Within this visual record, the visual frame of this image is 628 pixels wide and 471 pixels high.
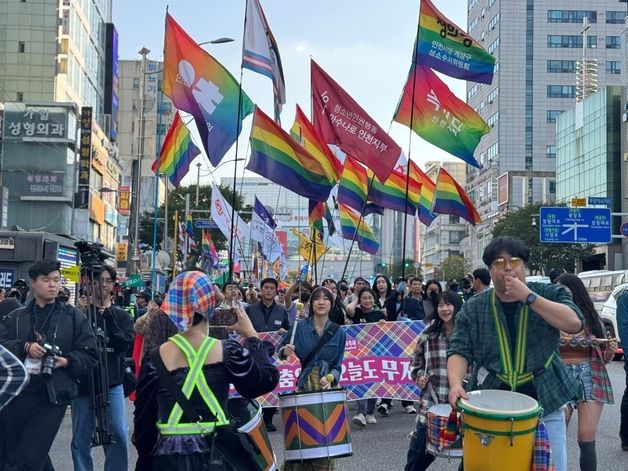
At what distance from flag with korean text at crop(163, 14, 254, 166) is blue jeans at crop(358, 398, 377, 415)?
4.22 metres

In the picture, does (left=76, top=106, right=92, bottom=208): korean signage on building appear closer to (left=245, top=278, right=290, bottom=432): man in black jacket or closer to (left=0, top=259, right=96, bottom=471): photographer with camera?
(left=245, top=278, right=290, bottom=432): man in black jacket

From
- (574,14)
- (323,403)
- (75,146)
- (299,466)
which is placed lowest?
(299,466)

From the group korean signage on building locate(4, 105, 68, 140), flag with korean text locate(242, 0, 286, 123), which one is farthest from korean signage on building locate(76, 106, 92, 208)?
flag with korean text locate(242, 0, 286, 123)

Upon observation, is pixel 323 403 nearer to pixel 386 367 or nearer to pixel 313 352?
pixel 313 352

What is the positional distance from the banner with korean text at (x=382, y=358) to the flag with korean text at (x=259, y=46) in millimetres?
4190

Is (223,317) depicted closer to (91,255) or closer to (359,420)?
(91,255)

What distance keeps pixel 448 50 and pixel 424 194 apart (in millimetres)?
9374

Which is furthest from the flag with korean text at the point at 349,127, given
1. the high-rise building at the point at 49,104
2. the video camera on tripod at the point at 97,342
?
the high-rise building at the point at 49,104

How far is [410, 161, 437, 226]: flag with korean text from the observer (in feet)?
70.7

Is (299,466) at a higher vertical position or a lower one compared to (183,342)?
lower

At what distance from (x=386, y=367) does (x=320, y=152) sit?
17.9 ft

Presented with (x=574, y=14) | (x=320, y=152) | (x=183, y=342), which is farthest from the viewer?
(x=574, y=14)

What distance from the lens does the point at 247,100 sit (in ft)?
46.4

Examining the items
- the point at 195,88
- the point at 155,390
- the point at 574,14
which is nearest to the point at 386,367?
the point at 195,88
